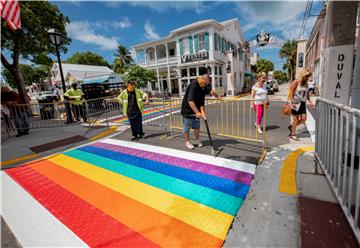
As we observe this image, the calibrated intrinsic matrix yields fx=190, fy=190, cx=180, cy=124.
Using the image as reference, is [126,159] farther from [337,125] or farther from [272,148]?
[337,125]

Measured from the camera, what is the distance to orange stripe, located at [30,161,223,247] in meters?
1.97

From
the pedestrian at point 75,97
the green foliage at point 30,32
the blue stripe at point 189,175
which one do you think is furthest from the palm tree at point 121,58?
the blue stripe at point 189,175

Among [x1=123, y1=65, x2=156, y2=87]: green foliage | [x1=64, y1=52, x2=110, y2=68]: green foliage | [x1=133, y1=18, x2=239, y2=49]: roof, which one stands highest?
[x1=64, y1=52, x2=110, y2=68]: green foliage

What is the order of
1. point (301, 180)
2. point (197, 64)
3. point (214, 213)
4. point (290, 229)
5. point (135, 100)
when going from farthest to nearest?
point (197, 64) < point (135, 100) < point (301, 180) < point (214, 213) < point (290, 229)

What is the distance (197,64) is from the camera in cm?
2120

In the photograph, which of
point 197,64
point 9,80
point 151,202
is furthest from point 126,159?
point 9,80

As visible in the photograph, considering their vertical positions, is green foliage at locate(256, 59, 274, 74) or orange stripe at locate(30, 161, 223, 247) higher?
green foliage at locate(256, 59, 274, 74)

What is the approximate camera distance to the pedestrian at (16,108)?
6.59 metres

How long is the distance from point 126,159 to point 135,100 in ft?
6.62

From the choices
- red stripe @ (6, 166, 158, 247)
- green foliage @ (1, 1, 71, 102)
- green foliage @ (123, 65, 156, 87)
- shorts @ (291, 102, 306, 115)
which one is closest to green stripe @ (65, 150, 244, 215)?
red stripe @ (6, 166, 158, 247)

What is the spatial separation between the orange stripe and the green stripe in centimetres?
47

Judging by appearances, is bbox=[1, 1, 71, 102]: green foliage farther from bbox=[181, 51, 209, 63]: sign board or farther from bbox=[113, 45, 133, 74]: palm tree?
bbox=[113, 45, 133, 74]: palm tree

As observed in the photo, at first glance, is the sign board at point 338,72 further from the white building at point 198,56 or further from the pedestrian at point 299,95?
the white building at point 198,56

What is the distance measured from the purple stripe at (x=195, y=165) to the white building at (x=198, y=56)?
17611 mm
